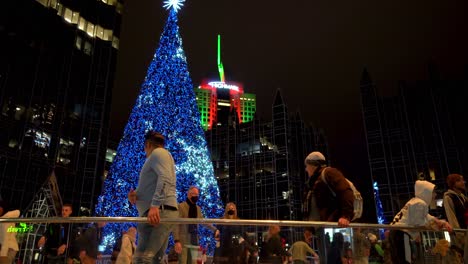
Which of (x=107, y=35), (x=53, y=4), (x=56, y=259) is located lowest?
(x=56, y=259)

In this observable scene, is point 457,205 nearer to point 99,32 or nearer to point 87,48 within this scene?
point 87,48

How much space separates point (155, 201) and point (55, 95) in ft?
111

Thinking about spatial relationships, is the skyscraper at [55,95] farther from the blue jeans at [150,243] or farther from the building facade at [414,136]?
the building facade at [414,136]

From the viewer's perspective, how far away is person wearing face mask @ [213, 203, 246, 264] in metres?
5.12

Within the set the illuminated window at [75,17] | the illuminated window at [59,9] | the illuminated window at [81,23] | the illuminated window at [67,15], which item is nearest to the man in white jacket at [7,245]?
the illuminated window at [59,9]

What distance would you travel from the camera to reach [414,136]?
137ft

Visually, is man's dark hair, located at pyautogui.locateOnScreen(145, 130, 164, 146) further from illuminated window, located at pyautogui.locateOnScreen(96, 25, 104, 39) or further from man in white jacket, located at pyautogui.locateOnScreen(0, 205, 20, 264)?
illuminated window, located at pyautogui.locateOnScreen(96, 25, 104, 39)

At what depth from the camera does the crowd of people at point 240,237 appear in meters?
4.38

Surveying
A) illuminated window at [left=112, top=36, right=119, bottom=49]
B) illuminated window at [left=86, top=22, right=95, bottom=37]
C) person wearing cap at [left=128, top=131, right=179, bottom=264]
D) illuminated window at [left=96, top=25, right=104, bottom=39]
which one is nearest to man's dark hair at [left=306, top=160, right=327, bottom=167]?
person wearing cap at [left=128, top=131, right=179, bottom=264]

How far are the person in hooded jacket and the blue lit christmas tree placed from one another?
10875 millimetres

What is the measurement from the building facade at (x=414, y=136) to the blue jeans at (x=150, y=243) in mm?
40549

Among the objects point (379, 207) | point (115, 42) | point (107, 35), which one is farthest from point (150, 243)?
point (115, 42)

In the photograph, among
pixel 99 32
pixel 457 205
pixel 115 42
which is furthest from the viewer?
pixel 115 42

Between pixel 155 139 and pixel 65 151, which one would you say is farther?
pixel 65 151
